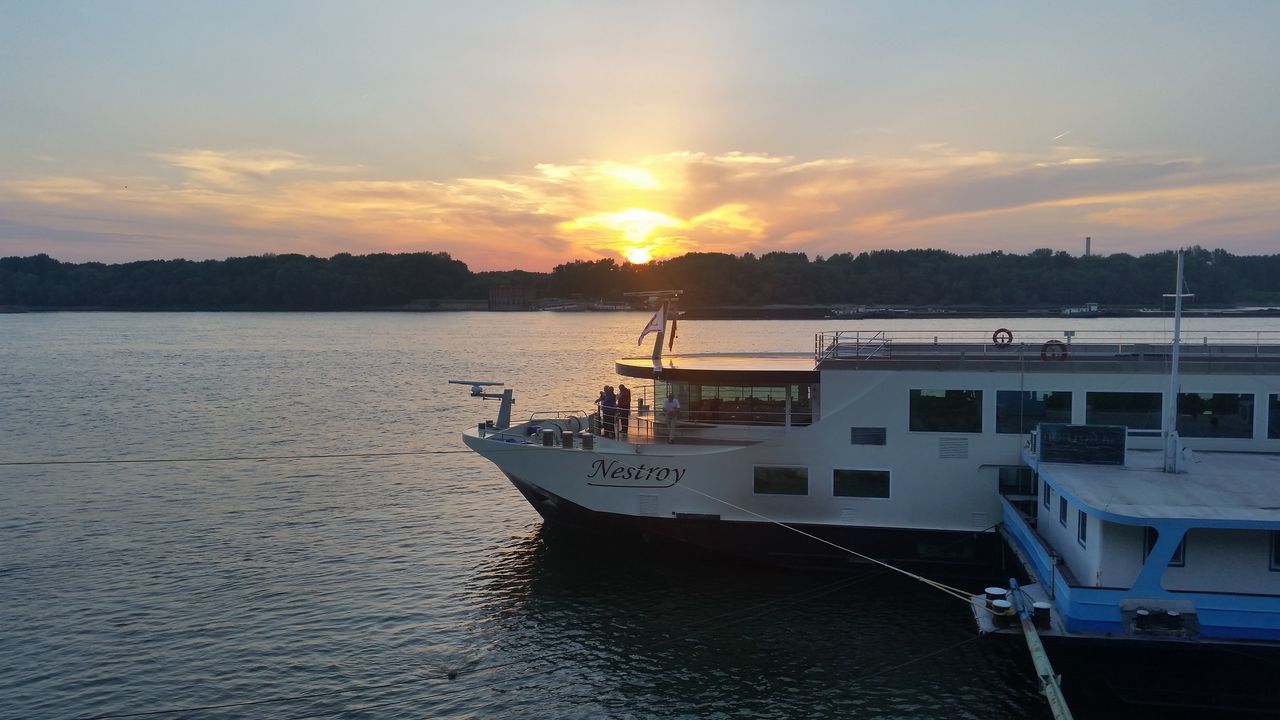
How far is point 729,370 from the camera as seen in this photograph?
20984 mm

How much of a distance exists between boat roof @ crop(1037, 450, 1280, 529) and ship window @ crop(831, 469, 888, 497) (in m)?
3.76

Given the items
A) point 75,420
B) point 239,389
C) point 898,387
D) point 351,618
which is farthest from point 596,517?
point 239,389

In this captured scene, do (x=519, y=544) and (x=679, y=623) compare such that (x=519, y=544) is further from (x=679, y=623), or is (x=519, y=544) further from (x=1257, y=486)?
(x=1257, y=486)

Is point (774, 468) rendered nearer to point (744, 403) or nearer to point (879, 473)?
point (744, 403)

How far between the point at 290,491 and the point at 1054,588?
26.8 m

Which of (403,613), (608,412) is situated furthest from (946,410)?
(403,613)

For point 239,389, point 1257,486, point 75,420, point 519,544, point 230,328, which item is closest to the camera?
point 1257,486

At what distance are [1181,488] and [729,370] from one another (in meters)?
9.77

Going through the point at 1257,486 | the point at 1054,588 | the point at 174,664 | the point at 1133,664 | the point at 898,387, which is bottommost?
the point at 174,664

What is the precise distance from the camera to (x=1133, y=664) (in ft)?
44.3

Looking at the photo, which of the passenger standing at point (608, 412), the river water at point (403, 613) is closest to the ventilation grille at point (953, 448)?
the river water at point (403, 613)

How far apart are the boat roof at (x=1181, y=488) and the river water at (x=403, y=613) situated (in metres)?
4.11

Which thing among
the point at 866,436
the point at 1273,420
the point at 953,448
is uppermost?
the point at 1273,420

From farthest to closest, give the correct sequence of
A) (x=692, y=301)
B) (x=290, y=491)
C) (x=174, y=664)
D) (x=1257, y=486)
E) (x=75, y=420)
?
(x=692, y=301), (x=75, y=420), (x=290, y=491), (x=174, y=664), (x=1257, y=486)
